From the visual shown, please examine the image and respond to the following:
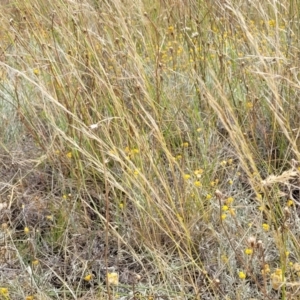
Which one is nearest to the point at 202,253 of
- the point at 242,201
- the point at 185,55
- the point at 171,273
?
the point at 171,273

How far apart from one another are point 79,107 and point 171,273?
0.81m

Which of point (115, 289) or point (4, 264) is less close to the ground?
point (4, 264)

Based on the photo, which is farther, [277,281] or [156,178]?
[156,178]

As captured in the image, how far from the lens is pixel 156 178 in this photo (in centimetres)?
174

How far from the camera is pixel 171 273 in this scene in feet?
4.69

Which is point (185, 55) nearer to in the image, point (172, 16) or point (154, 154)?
point (172, 16)

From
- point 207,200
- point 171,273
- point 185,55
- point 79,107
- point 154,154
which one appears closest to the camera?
point 171,273

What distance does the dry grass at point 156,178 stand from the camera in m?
1.40

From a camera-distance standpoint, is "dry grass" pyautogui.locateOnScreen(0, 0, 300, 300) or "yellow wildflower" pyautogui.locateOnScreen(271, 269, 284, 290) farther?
"dry grass" pyautogui.locateOnScreen(0, 0, 300, 300)

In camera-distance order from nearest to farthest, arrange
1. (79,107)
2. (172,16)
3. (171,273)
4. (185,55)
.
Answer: (171,273) < (79,107) < (185,55) < (172,16)

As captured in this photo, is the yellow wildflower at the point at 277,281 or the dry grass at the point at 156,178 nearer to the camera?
the yellow wildflower at the point at 277,281

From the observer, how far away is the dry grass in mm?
1396

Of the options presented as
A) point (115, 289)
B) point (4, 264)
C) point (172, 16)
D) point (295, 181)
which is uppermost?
point (172, 16)

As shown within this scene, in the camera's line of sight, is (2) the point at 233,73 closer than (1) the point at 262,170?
No
